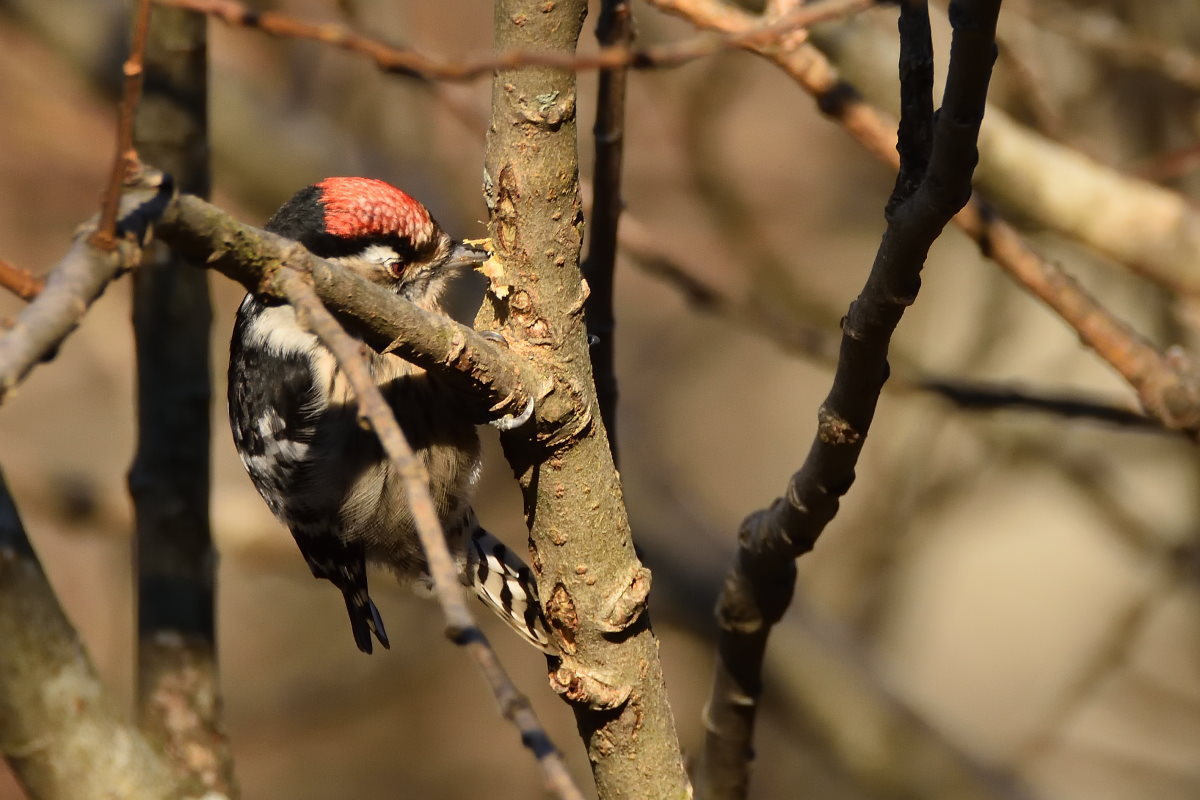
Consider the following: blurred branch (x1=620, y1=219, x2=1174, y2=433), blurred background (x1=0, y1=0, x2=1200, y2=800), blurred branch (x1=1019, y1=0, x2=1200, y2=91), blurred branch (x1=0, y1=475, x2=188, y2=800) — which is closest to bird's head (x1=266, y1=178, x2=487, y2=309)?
blurred branch (x1=620, y1=219, x2=1174, y2=433)

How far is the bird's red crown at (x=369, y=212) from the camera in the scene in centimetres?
310

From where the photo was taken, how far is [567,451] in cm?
188

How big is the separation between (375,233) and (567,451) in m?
1.45

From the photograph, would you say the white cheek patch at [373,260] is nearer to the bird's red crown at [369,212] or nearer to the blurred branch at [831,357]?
the bird's red crown at [369,212]

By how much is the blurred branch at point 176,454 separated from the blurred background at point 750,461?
1263 millimetres

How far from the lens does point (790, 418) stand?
9.15 meters

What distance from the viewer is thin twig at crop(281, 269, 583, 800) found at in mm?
1151

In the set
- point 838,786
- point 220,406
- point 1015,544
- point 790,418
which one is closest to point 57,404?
point 220,406

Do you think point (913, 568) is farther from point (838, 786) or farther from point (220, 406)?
point (220, 406)

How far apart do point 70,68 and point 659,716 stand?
3.42m

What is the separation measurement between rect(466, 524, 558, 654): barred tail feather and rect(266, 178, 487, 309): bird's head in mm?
703

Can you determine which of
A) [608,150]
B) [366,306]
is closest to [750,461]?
[608,150]

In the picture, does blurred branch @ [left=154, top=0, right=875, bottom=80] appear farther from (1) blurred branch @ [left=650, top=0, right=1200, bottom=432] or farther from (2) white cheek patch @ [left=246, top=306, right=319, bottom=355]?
(2) white cheek patch @ [left=246, top=306, right=319, bottom=355]

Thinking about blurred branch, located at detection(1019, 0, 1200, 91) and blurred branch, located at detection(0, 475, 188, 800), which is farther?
blurred branch, located at detection(1019, 0, 1200, 91)
